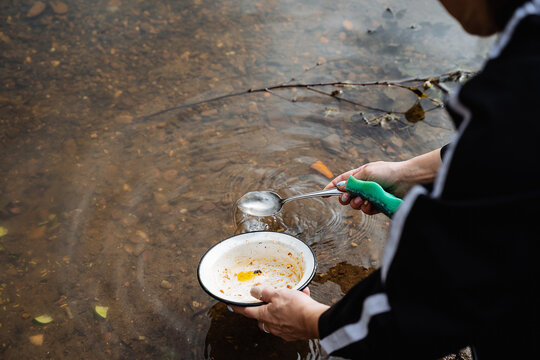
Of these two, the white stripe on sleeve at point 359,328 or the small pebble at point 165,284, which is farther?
the small pebble at point 165,284

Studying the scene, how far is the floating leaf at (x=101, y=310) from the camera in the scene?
2.02m

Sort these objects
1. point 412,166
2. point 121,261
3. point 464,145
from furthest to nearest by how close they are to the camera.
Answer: point 121,261, point 412,166, point 464,145

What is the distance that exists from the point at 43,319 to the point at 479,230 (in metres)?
1.85

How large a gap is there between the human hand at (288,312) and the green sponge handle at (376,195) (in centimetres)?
58

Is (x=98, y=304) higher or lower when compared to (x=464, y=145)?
lower

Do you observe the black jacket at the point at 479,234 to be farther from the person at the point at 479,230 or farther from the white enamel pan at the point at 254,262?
the white enamel pan at the point at 254,262

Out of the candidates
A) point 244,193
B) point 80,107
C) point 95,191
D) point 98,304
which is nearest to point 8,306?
point 98,304

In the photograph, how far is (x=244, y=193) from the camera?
101 inches

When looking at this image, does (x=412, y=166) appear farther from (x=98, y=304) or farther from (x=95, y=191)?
(x=95, y=191)

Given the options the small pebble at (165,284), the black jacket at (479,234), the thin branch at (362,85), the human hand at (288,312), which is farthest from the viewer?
the thin branch at (362,85)

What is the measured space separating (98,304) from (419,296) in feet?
5.10

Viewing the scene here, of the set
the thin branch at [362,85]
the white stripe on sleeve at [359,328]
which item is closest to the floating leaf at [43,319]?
the white stripe on sleeve at [359,328]

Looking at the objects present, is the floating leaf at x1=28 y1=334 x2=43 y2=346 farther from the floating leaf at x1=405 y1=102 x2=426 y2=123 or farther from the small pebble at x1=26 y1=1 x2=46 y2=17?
the small pebble at x1=26 y1=1 x2=46 y2=17

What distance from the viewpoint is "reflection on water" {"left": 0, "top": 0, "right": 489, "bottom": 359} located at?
204 centimetres
